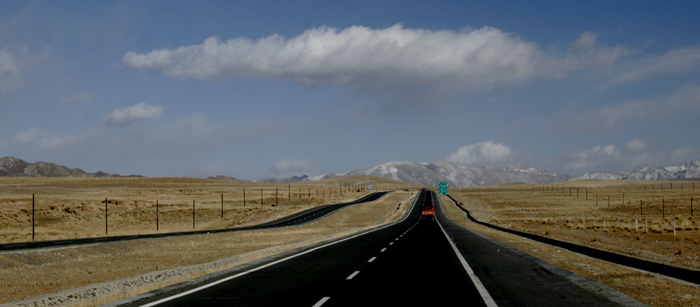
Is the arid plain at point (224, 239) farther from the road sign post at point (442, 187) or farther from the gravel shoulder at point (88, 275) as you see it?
the road sign post at point (442, 187)

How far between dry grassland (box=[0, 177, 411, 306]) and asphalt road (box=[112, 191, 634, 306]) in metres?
1.51

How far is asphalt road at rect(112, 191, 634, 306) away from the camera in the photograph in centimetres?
1193

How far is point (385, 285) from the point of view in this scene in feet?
47.5

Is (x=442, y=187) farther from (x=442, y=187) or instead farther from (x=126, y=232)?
(x=126, y=232)

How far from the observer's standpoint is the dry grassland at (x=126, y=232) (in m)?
18.0

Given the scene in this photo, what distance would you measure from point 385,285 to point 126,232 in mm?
58012

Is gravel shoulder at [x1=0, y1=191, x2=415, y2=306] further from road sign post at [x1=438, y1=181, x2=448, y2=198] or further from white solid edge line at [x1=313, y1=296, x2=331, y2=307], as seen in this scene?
road sign post at [x1=438, y1=181, x2=448, y2=198]

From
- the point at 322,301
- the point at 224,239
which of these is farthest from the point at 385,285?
the point at 224,239

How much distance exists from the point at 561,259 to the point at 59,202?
9324 cm

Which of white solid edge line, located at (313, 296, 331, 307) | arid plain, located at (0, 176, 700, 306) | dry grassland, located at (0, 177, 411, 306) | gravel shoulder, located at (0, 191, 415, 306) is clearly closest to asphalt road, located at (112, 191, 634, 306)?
white solid edge line, located at (313, 296, 331, 307)

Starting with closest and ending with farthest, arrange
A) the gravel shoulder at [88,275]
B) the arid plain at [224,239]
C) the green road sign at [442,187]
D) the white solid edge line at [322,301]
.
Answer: the white solid edge line at [322,301] < the gravel shoulder at [88,275] < the arid plain at [224,239] < the green road sign at [442,187]

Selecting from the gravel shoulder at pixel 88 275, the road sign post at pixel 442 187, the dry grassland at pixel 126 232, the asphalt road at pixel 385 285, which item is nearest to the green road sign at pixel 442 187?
the road sign post at pixel 442 187

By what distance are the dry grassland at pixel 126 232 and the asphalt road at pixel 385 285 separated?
1.51 m

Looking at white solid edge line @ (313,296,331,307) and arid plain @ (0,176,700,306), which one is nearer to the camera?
white solid edge line @ (313,296,331,307)
